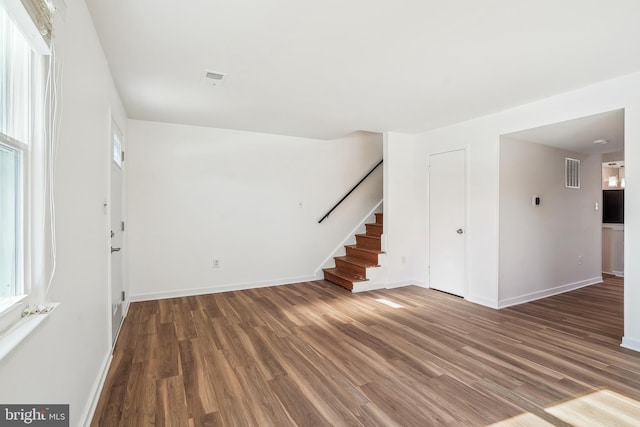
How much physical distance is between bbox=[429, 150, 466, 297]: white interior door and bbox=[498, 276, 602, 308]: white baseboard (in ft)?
1.77

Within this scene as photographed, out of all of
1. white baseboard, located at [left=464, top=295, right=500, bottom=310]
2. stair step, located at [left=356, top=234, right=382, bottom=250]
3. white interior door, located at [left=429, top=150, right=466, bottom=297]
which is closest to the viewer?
white baseboard, located at [left=464, top=295, right=500, bottom=310]

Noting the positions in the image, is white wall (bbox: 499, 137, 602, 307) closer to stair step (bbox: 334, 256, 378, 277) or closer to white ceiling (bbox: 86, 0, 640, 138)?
white ceiling (bbox: 86, 0, 640, 138)

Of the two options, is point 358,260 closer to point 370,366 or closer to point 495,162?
point 495,162

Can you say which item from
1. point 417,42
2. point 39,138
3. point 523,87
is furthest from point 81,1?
point 523,87

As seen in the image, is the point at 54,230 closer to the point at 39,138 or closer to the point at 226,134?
the point at 39,138

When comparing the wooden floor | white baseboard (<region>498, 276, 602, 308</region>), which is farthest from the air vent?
the wooden floor

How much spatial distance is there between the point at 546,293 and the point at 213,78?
5.07m

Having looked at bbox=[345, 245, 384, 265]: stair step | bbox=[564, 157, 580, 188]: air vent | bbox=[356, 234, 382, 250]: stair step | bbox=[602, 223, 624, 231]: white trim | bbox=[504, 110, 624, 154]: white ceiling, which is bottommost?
bbox=[345, 245, 384, 265]: stair step

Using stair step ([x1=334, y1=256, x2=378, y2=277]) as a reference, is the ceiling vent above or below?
above

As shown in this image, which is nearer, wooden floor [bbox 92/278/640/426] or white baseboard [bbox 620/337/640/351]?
wooden floor [bbox 92/278/640/426]

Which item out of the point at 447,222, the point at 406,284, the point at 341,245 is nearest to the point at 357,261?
the point at 341,245

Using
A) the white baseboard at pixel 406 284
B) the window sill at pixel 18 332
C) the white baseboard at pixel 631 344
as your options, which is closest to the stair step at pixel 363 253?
the white baseboard at pixel 406 284

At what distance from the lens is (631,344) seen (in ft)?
9.16

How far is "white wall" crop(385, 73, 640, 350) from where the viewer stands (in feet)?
9.11
